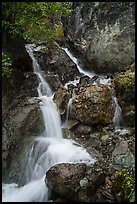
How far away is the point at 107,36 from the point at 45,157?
599 centimetres

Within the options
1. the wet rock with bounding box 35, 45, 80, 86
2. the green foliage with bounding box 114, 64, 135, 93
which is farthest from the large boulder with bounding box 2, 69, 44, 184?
the green foliage with bounding box 114, 64, 135, 93

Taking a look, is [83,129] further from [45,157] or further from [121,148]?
[45,157]

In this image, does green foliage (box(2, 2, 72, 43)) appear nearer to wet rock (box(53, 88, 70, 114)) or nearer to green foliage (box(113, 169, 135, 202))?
wet rock (box(53, 88, 70, 114))

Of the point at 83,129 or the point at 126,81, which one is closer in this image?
the point at 83,129

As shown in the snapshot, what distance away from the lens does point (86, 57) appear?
480 inches

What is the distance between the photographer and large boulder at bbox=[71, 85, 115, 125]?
29.0ft

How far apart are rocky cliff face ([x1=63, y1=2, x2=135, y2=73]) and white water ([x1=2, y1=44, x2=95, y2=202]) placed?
11.6 feet

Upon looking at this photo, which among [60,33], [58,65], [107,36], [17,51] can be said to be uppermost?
[60,33]

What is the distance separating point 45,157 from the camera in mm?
7582

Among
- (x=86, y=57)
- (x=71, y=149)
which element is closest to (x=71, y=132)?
(x=71, y=149)

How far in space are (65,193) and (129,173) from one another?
153cm

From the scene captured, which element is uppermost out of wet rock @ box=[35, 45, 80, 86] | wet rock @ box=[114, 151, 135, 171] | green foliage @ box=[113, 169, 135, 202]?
wet rock @ box=[35, 45, 80, 86]

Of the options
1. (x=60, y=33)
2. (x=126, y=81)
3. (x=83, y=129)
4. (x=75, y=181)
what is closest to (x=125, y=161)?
(x=75, y=181)

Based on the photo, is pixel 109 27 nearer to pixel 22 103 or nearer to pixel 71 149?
pixel 22 103
